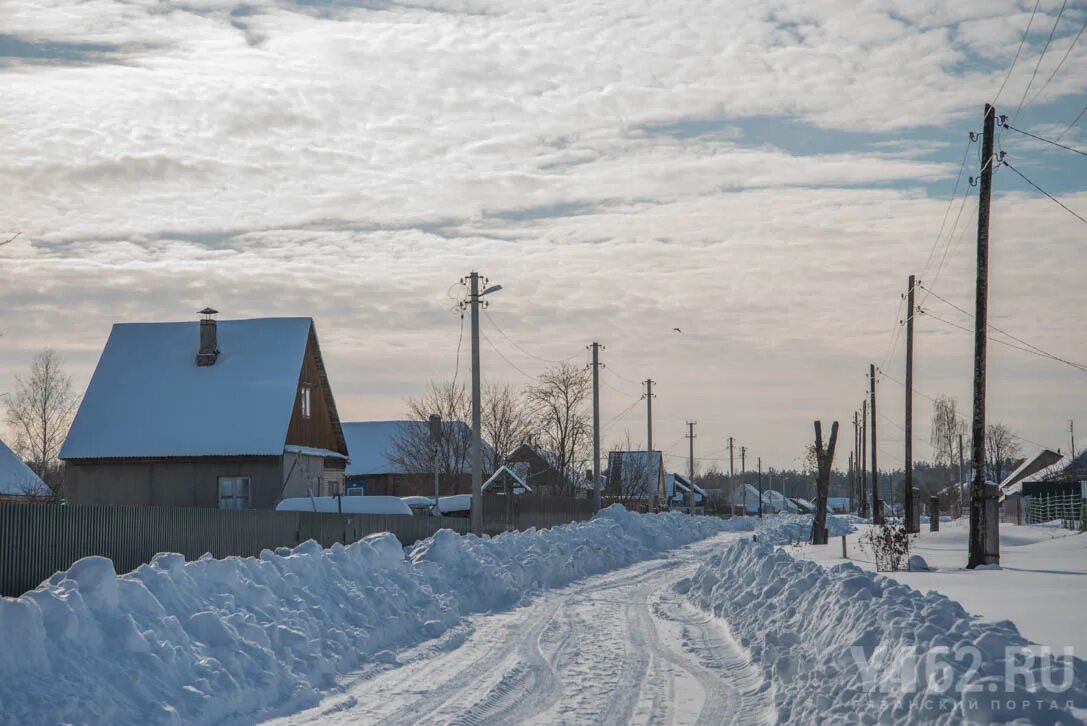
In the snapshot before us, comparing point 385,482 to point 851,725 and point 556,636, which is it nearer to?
point 556,636

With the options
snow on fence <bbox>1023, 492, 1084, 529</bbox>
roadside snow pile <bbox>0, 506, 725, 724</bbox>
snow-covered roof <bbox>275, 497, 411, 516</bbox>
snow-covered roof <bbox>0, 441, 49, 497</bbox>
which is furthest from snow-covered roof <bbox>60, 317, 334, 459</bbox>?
snow on fence <bbox>1023, 492, 1084, 529</bbox>

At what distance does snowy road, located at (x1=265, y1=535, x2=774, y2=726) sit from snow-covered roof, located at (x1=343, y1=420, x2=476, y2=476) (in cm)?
5348

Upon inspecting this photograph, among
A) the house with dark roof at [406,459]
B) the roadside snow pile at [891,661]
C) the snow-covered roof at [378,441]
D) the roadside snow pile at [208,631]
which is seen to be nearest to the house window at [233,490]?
the roadside snow pile at [208,631]

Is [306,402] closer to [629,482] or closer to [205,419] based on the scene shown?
[205,419]

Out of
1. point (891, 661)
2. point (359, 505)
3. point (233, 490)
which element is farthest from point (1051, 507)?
point (891, 661)

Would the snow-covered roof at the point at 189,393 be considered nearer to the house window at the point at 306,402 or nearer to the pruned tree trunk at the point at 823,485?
the house window at the point at 306,402

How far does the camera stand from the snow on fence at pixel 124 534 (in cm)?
1425

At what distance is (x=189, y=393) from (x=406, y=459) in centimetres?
3068

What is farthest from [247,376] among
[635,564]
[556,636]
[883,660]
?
[883,660]

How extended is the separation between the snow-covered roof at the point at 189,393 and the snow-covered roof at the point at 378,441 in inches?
1089

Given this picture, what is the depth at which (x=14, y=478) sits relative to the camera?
43.7 m

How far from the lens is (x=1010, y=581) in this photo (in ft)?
58.1

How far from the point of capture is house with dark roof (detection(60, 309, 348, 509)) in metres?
39.4

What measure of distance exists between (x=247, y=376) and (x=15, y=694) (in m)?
33.8
